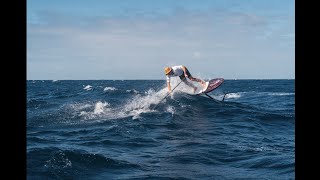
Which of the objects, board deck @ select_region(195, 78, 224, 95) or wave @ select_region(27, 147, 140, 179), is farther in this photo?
board deck @ select_region(195, 78, 224, 95)

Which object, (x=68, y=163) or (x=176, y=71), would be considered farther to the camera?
(x=176, y=71)

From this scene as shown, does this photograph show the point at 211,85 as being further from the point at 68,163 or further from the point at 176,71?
the point at 68,163

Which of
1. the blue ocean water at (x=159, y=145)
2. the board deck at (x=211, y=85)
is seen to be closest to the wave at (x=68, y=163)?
the blue ocean water at (x=159, y=145)

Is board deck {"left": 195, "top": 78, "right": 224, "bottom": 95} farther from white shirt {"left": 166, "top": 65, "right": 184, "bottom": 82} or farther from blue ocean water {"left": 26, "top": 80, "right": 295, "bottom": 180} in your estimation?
blue ocean water {"left": 26, "top": 80, "right": 295, "bottom": 180}

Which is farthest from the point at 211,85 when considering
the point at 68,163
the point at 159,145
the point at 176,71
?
the point at 68,163

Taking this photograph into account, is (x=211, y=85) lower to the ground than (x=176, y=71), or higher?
lower

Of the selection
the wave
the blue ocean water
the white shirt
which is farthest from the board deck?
the wave

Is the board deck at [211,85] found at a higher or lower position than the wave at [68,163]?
higher

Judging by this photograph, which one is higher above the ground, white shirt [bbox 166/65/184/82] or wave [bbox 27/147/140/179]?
white shirt [bbox 166/65/184/82]

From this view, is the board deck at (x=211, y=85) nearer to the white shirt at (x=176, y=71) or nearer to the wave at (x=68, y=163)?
the white shirt at (x=176, y=71)

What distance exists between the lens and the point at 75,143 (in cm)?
998
